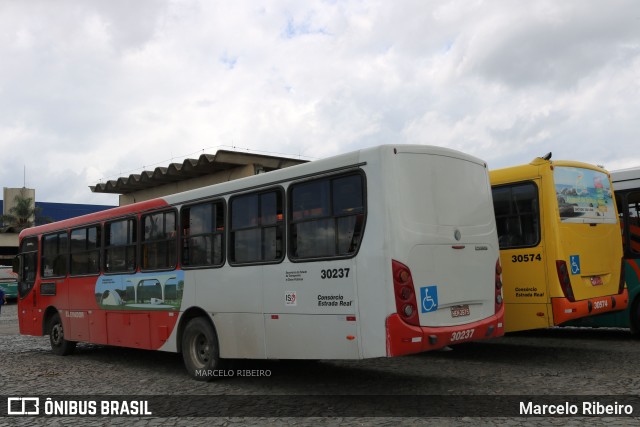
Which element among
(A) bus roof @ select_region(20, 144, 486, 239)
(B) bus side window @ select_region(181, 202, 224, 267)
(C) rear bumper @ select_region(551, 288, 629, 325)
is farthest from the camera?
(C) rear bumper @ select_region(551, 288, 629, 325)

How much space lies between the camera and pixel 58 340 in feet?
41.9

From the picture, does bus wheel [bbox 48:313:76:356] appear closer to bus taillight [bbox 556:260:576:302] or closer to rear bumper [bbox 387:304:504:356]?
rear bumper [bbox 387:304:504:356]

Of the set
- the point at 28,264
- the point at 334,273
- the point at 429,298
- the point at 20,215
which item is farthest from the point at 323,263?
the point at 20,215

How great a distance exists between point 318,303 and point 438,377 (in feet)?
8.18

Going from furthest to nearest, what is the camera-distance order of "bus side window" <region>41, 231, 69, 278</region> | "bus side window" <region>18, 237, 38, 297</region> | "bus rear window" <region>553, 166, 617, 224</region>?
1. "bus side window" <region>18, 237, 38, 297</region>
2. "bus side window" <region>41, 231, 69, 278</region>
3. "bus rear window" <region>553, 166, 617, 224</region>

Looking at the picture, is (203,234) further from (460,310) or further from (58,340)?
(58,340)

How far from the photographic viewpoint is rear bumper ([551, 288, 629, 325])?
Result: 9.21 meters

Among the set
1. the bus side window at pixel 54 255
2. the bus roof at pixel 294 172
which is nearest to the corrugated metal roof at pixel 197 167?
the bus side window at pixel 54 255

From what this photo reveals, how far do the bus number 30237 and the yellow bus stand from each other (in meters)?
4.00

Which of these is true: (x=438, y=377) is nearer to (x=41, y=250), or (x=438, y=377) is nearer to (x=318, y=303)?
(x=318, y=303)

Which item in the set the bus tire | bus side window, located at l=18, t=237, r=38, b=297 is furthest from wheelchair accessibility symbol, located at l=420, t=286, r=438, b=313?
bus side window, located at l=18, t=237, r=38, b=297

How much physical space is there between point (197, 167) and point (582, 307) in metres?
29.1

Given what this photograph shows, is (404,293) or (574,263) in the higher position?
(574,263)

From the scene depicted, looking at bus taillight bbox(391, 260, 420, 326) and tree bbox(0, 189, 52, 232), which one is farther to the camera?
tree bbox(0, 189, 52, 232)
